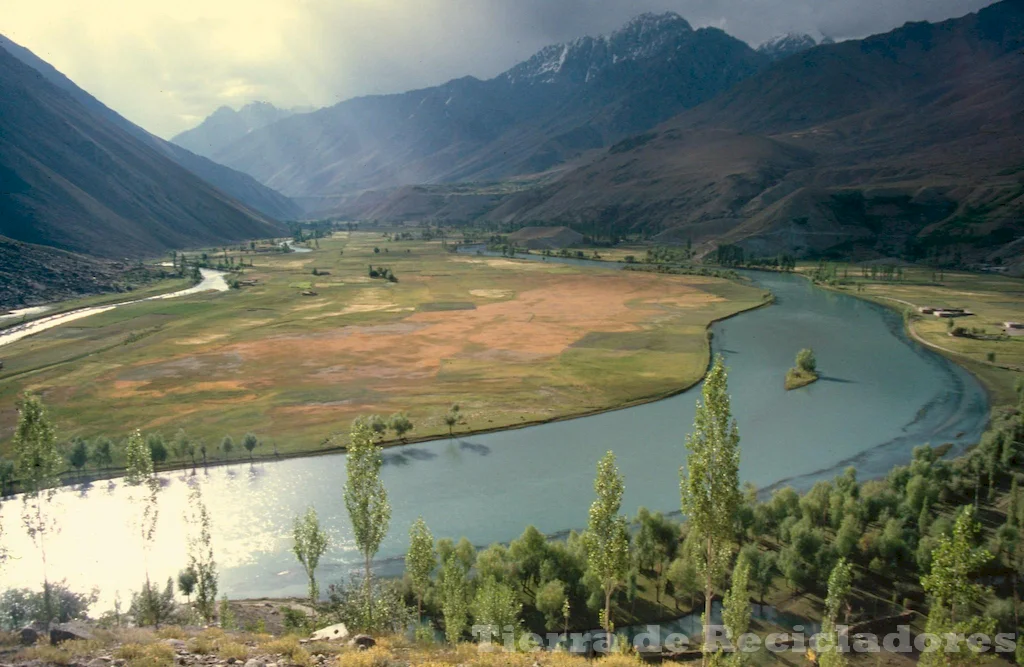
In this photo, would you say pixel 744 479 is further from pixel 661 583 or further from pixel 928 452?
pixel 661 583

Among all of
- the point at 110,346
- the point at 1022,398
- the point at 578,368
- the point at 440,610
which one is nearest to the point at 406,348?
the point at 578,368

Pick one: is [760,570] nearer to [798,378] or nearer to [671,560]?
[671,560]

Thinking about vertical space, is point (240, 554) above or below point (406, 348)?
below

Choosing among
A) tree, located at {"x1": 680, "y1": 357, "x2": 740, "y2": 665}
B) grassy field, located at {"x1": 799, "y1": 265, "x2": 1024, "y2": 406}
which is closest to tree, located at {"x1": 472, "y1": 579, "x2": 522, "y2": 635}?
tree, located at {"x1": 680, "y1": 357, "x2": 740, "y2": 665}

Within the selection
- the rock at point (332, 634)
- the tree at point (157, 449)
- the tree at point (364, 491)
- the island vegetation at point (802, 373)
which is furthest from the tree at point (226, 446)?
the island vegetation at point (802, 373)

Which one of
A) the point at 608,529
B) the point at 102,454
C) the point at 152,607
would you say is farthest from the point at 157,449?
the point at 608,529

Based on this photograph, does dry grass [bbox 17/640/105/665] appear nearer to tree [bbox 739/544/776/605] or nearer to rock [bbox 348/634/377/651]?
rock [bbox 348/634/377/651]
